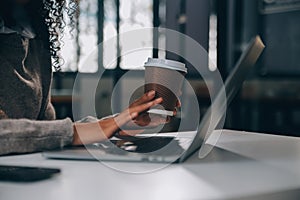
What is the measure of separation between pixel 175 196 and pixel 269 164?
277 millimetres

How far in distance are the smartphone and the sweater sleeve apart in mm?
137

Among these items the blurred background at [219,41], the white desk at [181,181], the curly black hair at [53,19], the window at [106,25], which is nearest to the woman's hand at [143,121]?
the white desk at [181,181]

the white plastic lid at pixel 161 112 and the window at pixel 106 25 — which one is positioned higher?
the window at pixel 106 25

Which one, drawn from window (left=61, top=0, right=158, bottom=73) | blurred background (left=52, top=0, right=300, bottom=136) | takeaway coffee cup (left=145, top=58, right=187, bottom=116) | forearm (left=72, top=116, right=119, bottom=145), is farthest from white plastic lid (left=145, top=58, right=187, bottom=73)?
window (left=61, top=0, right=158, bottom=73)

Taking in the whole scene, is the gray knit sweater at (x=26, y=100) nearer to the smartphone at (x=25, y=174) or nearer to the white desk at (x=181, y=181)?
the white desk at (x=181, y=181)

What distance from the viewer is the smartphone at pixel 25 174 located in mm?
560

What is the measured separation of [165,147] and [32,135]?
0.80 feet

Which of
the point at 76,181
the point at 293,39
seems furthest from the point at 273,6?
the point at 76,181

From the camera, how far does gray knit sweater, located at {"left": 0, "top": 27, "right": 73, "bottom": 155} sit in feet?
2.51

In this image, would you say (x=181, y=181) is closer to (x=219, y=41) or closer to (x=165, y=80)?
(x=165, y=80)

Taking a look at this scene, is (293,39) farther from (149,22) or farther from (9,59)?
(9,59)

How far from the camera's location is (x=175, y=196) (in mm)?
505

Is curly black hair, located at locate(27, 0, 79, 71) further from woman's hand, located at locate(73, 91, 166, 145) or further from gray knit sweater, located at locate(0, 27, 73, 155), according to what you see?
woman's hand, located at locate(73, 91, 166, 145)

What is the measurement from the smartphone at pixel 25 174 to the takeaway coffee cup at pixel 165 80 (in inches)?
10.3
